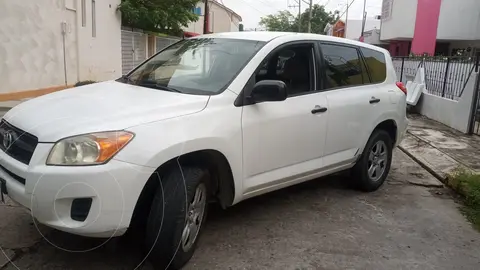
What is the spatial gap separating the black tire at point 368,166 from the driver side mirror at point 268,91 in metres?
1.84

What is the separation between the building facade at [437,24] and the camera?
22.5m

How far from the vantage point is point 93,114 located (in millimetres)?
3010

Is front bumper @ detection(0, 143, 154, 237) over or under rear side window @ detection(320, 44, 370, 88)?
under

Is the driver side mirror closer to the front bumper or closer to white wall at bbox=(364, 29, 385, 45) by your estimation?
the front bumper

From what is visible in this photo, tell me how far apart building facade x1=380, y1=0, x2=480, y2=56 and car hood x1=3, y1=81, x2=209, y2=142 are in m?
20.3

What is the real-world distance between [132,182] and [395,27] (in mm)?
27947

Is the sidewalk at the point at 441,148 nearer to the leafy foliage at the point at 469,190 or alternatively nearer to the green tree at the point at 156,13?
the leafy foliage at the point at 469,190

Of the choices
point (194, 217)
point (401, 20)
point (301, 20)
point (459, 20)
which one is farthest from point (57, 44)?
point (301, 20)

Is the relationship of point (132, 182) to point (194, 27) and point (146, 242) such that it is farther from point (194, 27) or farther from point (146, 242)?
point (194, 27)

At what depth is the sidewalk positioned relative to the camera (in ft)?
21.8

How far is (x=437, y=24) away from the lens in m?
22.9

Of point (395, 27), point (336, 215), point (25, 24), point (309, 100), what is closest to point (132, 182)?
point (309, 100)

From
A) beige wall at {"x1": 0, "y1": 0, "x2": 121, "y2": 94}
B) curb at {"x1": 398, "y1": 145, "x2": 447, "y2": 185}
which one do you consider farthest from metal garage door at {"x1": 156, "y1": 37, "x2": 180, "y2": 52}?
curb at {"x1": 398, "y1": 145, "x2": 447, "y2": 185}

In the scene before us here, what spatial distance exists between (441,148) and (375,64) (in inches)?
131
